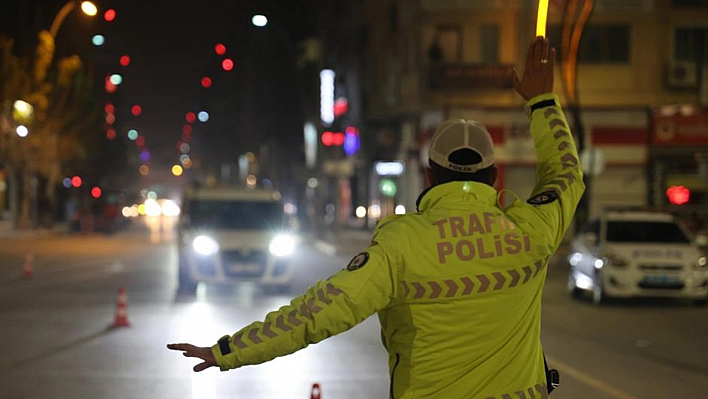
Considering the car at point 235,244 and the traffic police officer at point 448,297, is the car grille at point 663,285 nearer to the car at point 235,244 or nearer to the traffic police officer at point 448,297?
the car at point 235,244

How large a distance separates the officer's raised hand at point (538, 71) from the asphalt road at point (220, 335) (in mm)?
6617

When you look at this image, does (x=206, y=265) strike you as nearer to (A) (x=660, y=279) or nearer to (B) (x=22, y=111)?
(A) (x=660, y=279)

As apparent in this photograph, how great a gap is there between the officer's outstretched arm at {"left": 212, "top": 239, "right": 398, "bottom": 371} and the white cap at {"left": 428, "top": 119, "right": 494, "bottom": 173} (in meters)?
0.44

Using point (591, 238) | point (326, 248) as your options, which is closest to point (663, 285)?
point (591, 238)

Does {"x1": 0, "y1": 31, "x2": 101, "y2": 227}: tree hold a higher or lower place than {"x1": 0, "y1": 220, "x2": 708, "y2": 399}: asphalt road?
higher

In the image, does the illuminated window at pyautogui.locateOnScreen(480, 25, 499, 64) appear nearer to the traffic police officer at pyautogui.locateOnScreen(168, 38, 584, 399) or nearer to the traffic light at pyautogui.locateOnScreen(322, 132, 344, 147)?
the traffic light at pyautogui.locateOnScreen(322, 132, 344, 147)

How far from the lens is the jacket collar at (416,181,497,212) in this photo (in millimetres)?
3617

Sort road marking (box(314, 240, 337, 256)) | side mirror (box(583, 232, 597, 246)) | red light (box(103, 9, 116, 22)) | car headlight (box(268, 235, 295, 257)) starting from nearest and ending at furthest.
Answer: side mirror (box(583, 232, 597, 246)), car headlight (box(268, 235, 295, 257)), red light (box(103, 9, 116, 22)), road marking (box(314, 240, 337, 256))

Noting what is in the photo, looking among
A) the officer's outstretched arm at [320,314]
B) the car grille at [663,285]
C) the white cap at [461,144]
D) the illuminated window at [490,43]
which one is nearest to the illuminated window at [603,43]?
the illuminated window at [490,43]

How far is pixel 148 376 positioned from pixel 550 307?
400 inches

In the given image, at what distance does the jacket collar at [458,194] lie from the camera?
362 cm

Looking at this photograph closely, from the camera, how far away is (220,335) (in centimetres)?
1432

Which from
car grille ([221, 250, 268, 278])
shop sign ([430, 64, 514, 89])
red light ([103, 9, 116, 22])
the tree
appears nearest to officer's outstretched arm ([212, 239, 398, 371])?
car grille ([221, 250, 268, 278])

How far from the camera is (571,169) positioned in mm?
3883
